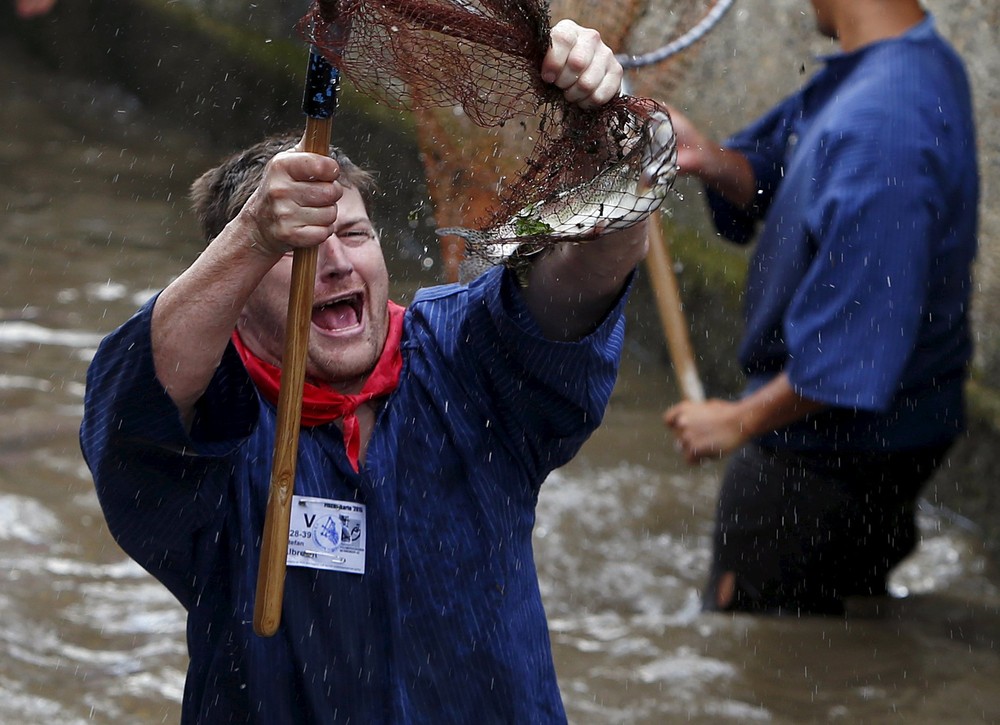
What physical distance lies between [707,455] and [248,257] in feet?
7.62

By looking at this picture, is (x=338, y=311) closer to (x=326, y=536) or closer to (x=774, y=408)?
(x=326, y=536)

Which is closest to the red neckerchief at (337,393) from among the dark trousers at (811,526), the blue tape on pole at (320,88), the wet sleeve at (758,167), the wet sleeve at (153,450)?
the wet sleeve at (153,450)

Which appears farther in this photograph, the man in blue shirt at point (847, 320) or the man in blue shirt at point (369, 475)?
the man in blue shirt at point (847, 320)

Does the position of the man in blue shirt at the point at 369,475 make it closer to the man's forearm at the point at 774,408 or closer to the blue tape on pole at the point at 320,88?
the blue tape on pole at the point at 320,88

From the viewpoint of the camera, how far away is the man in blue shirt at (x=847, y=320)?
147 inches

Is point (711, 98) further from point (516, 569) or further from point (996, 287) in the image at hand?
point (516, 569)

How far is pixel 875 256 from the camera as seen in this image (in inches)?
146

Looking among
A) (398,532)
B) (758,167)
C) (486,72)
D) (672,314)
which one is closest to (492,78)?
(486,72)

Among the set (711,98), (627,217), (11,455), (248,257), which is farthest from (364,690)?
(711,98)

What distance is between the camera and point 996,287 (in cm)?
551

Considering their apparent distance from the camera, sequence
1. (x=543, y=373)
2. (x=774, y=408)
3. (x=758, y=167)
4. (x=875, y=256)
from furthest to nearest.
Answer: (x=758, y=167), (x=774, y=408), (x=875, y=256), (x=543, y=373)

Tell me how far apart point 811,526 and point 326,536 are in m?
2.05

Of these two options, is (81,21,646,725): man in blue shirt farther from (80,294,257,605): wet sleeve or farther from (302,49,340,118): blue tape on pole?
(302,49,340,118): blue tape on pole

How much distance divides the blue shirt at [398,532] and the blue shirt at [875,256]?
1340 mm
